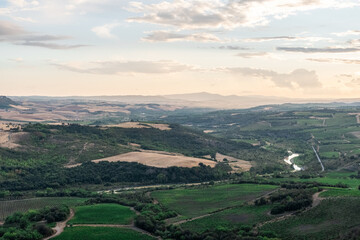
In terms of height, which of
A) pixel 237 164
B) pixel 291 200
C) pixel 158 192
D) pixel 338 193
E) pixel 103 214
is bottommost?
pixel 158 192

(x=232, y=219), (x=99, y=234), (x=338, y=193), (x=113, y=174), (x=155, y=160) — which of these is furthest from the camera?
(x=155, y=160)

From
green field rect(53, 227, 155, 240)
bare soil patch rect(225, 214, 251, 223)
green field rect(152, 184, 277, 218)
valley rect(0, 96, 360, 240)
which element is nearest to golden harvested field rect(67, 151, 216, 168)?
valley rect(0, 96, 360, 240)

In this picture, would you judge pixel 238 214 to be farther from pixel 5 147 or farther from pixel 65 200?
pixel 5 147

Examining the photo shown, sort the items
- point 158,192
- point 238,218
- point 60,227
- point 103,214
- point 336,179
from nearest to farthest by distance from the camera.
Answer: point 238,218, point 60,227, point 103,214, point 158,192, point 336,179

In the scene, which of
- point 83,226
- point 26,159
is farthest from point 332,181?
point 26,159

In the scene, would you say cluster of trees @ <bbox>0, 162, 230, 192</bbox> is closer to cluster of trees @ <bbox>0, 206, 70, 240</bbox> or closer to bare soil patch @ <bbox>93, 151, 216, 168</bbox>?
bare soil patch @ <bbox>93, 151, 216, 168</bbox>

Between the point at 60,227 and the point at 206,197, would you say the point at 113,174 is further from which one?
the point at 60,227

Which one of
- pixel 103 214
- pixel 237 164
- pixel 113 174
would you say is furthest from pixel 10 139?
pixel 237 164
